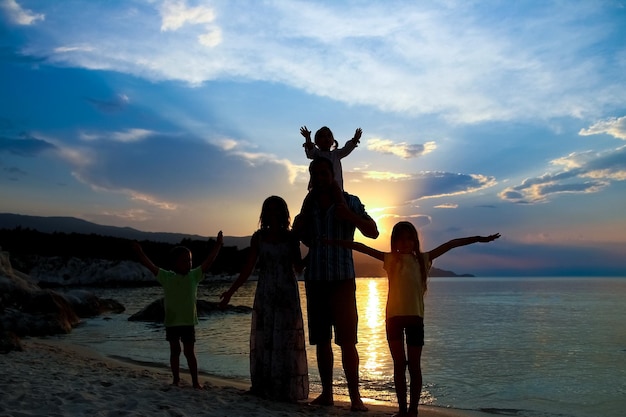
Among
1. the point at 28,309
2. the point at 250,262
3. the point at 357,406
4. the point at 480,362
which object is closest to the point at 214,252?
the point at 250,262

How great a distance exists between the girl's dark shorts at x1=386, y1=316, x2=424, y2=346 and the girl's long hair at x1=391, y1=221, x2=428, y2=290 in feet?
1.42

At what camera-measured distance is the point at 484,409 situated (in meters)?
8.00

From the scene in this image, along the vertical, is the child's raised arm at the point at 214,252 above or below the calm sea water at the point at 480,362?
above

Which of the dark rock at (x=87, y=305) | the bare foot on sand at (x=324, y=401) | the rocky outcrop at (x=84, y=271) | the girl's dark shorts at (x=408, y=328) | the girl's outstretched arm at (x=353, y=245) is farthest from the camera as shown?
the rocky outcrop at (x=84, y=271)

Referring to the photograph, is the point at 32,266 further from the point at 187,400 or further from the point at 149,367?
the point at 187,400

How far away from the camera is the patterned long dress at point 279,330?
19.7ft

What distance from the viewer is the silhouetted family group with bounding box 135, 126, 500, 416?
5.57 meters

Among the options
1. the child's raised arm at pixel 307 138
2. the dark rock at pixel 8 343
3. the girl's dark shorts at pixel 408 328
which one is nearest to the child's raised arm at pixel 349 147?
the child's raised arm at pixel 307 138

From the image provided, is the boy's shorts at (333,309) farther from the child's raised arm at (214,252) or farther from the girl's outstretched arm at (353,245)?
the child's raised arm at (214,252)

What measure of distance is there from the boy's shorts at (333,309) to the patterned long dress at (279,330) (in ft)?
0.95

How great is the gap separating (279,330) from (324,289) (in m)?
0.78

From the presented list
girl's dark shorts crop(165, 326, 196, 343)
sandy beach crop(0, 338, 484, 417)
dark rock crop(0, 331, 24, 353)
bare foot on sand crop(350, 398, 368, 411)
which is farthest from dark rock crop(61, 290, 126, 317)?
bare foot on sand crop(350, 398, 368, 411)

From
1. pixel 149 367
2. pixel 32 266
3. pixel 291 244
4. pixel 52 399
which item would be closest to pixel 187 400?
pixel 52 399

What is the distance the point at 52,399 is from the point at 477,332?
792 inches
